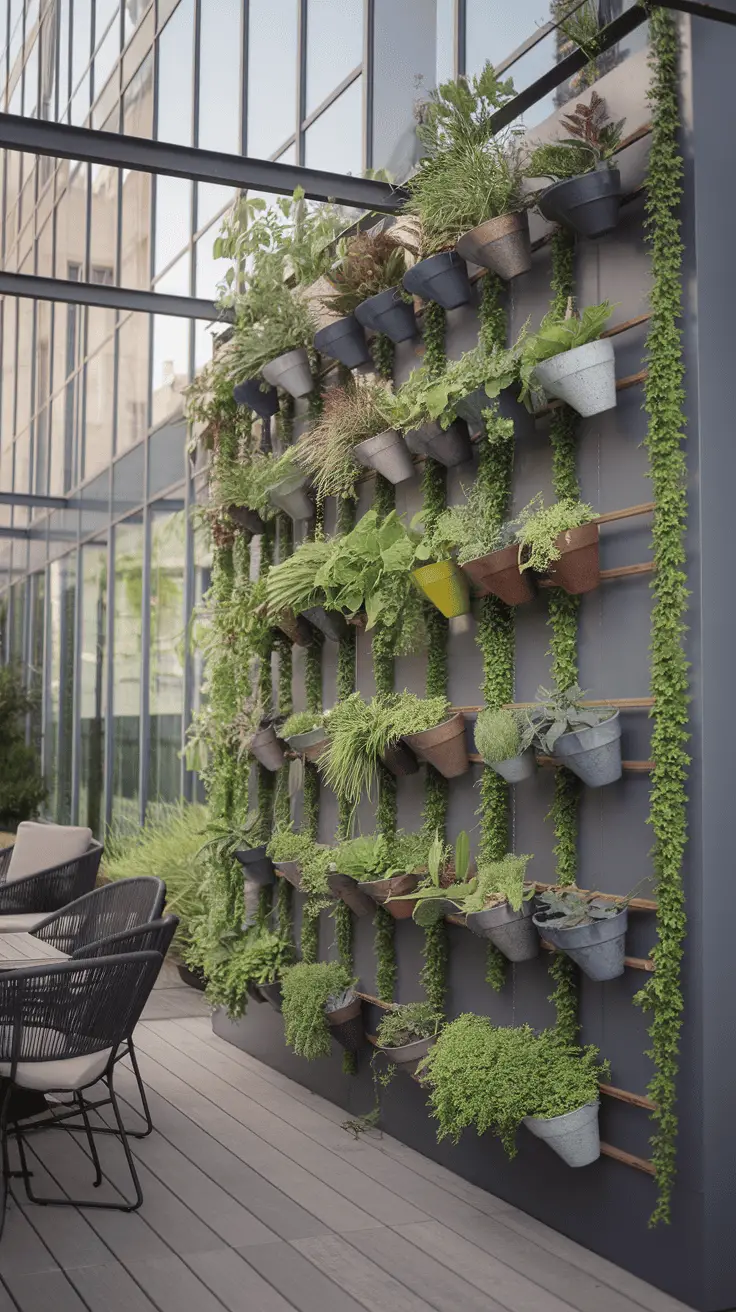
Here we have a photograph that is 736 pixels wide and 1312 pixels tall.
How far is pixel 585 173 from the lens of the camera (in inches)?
139

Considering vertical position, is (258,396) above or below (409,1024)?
above

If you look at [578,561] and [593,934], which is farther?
[578,561]

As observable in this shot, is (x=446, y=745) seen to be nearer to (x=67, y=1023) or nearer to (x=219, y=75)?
(x=67, y=1023)

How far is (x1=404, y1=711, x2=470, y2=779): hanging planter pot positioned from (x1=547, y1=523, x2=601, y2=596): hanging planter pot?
76 cm

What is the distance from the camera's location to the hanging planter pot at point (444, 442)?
4.14 m

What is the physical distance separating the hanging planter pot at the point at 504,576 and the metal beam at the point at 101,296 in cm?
292

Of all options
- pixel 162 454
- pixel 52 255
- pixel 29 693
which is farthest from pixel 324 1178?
pixel 52 255

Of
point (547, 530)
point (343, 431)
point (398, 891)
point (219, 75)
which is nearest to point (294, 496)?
point (343, 431)

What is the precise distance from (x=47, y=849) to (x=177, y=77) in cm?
554

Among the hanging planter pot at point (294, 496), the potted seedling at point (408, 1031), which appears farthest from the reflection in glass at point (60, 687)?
the potted seedling at point (408, 1031)

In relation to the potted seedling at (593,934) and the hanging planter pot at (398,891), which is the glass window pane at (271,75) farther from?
the potted seedling at (593,934)

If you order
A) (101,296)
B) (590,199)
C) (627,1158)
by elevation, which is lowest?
(627,1158)

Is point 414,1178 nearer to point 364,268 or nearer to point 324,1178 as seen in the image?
point 324,1178

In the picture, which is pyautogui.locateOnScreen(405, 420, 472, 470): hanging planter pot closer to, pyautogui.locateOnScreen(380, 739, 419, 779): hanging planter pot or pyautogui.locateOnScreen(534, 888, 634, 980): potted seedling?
pyautogui.locateOnScreen(380, 739, 419, 779): hanging planter pot
